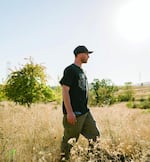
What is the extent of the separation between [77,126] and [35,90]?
598 inches

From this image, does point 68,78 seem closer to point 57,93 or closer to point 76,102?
point 76,102

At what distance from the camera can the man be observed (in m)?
5.02

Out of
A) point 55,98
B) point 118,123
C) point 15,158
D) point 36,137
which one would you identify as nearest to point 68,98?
point 15,158

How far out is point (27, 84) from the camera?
65.5 ft

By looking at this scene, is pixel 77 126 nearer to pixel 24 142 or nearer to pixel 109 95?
pixel 24 142

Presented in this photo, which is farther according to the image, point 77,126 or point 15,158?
point 77,126

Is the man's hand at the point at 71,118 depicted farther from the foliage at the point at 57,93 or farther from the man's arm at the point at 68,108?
the foliage at the point at 57,93

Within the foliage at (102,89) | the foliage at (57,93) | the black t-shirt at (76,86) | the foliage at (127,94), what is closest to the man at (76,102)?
the black t-shirt at (76,86)

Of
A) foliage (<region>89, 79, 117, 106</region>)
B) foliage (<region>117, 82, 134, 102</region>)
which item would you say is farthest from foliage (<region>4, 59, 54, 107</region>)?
foliage (<region>117, 82, 134, 102</region>)

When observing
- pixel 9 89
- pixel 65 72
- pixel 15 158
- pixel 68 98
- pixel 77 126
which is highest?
pixel 9 89

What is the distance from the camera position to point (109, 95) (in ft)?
125

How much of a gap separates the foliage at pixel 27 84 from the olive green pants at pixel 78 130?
14685mm

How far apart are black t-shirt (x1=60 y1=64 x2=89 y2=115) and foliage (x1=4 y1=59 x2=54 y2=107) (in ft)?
48.6

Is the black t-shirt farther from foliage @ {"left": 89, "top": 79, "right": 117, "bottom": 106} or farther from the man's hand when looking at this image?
foliage @ {"left": 89, "top": 79, "right": 117, "bottom": 106}
